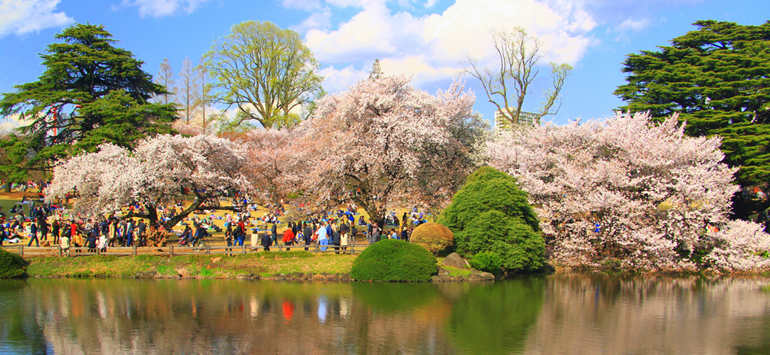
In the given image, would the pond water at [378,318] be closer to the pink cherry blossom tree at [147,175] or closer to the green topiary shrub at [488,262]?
the green topiary shrub at [488,262]

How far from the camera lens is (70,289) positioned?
60.3ft

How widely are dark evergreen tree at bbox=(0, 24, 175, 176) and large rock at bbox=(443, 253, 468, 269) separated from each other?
21611 millimetres

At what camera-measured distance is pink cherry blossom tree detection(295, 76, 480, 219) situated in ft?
88.2

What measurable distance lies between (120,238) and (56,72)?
14150 mm

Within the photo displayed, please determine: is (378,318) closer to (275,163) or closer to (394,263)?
(394,263)

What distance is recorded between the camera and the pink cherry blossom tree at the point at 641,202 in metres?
23.6

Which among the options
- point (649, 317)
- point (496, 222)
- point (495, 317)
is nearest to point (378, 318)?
point (495, 317)

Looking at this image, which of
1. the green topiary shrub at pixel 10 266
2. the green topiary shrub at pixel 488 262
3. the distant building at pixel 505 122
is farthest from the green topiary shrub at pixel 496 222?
the green topiary shrub at pixel 10 266

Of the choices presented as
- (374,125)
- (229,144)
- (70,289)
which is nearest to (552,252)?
(374,125)

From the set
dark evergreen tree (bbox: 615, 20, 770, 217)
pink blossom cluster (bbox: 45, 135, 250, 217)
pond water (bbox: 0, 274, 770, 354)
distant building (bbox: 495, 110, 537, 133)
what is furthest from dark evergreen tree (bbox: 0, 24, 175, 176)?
dark evergreen tree (bbox: 615, 20, 770, 217)

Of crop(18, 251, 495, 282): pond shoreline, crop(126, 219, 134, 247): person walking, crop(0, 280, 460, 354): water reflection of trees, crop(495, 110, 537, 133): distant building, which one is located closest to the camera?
crop(0, 280, 460, 354): water reflection of trees

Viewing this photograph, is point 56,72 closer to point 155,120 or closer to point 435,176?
point 155,120

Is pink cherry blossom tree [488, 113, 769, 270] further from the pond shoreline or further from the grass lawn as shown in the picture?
the grass lawn

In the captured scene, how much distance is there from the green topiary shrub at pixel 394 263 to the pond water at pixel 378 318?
79 cm
